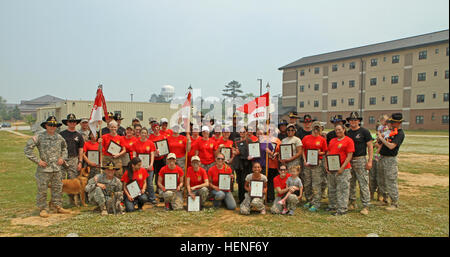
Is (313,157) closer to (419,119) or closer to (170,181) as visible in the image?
(170,181)

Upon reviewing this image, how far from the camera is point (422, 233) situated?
18.2 feet

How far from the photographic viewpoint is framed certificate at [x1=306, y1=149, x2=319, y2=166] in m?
6.90

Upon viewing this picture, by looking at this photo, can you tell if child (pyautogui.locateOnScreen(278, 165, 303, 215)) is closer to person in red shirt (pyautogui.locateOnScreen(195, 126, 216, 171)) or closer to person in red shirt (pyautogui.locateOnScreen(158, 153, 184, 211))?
person in red shirt (pyautogui.locateOnScreen(195, 126, 216, 171))

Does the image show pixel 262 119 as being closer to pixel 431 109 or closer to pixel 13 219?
pixel 13 219

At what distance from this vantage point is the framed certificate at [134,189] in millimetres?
6762

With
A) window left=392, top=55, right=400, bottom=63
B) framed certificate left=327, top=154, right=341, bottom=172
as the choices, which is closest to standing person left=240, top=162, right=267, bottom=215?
framed certificate left=327, top=154, right=341, bottom=172

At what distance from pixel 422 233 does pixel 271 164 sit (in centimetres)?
349

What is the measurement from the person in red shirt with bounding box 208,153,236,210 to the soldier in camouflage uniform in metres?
2.22

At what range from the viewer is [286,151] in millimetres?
7105

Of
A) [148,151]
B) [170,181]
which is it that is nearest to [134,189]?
[170,181]

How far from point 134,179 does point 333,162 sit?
476 centimetres

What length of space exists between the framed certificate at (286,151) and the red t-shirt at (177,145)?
269 centimetres

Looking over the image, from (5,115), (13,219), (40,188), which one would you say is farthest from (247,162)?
(5,115)

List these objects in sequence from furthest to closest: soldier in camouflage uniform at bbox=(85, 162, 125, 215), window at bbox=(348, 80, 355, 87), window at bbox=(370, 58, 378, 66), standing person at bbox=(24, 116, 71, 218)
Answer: window at bbox=(348, 80, 355, 87) < window at bbox=(370, 58, 378, 66) < soldier in camouflage uniform at bbox=(85, 162, 125, 215) < standing person at bbox=(24, 116, 71, 218)
